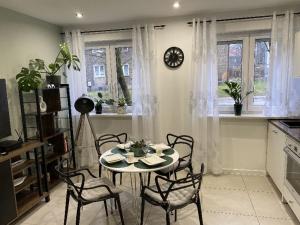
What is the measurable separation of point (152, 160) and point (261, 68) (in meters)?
2.32

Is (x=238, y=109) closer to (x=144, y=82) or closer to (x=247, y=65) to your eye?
(x=247, y=65)

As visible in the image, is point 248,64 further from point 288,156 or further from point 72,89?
point 72,89

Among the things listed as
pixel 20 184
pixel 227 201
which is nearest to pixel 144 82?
pixel 227 201

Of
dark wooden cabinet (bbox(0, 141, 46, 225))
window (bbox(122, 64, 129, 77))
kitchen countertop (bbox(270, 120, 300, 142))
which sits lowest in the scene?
dark wooden cabinet (bbox(0, 141, 46, 225))

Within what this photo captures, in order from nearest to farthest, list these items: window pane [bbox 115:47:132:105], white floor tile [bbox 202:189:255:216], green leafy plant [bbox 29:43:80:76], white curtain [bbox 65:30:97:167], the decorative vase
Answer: white floor tile [bbox 202:189:255:216] → the decorative vase → green leafy plant [bbox 29:43:80:76] → white curtain [bbox 65:30:97:167] → window pane [bbox 115:47:132:105]

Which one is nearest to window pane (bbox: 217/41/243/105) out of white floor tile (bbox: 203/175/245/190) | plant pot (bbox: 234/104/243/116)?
plant pot (bbox: 234/104/243/116)

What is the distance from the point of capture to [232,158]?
3684 mm

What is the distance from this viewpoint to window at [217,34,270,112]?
3.48m

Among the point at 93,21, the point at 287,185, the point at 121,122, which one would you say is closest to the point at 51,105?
the point at 121,122

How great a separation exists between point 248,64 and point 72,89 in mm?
2885

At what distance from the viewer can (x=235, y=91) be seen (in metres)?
3.48

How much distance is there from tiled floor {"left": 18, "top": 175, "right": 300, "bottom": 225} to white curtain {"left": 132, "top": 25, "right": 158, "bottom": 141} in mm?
1070

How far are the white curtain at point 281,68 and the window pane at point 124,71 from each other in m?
2.17

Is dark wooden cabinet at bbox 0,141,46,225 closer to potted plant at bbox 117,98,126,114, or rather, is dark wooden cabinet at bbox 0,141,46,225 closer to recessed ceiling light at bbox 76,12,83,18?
potted plant at bbox 117,98,126,114
